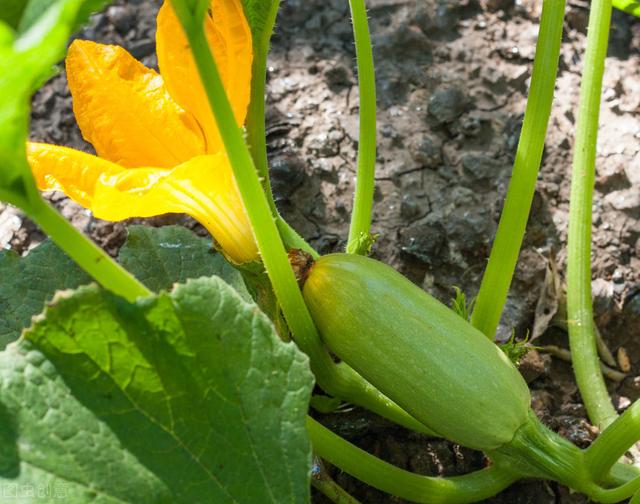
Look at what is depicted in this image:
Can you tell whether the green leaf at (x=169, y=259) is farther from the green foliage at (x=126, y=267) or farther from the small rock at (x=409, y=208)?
the small rock at (x=409, y=208)

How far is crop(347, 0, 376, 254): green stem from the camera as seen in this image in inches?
68.7

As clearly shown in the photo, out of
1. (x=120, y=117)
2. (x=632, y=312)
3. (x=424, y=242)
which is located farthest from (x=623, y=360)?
(x=120, y=117)

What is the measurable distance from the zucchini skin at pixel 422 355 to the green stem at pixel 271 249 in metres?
0.06

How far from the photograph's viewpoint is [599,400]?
1869 millimetres

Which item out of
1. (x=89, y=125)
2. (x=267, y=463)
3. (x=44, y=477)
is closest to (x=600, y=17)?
(x=89, y=125)

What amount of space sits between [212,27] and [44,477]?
812 millimetres

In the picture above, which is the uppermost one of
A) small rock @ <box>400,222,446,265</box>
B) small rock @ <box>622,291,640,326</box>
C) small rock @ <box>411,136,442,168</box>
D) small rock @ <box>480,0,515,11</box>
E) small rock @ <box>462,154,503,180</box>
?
small rock @ <box>480,0,515,11</box>

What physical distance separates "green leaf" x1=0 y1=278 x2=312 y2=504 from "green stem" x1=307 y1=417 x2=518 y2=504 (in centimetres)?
37

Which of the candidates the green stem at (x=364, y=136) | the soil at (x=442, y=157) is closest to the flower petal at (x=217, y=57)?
the green stem at (x=364, y=136)

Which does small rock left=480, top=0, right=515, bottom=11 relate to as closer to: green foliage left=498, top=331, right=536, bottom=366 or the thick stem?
green foliage left=498, top=331, right=536, bottom=366

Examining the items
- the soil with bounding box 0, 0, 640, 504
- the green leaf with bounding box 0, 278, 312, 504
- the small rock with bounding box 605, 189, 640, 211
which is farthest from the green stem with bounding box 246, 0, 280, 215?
the small rock with bounding box 605, 189, 640, 211

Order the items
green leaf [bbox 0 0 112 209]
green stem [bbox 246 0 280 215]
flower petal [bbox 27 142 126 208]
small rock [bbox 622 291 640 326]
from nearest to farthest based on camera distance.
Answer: green leaf [bbox 0 0 112 209]
flower petal [bbox 27 142 126 208]
green stem [bbox 246 0 280 215]
small rock [bbox 622 291 640 326]

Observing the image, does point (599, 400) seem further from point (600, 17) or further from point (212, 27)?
point (212, 27)

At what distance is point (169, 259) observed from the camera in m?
1.84
